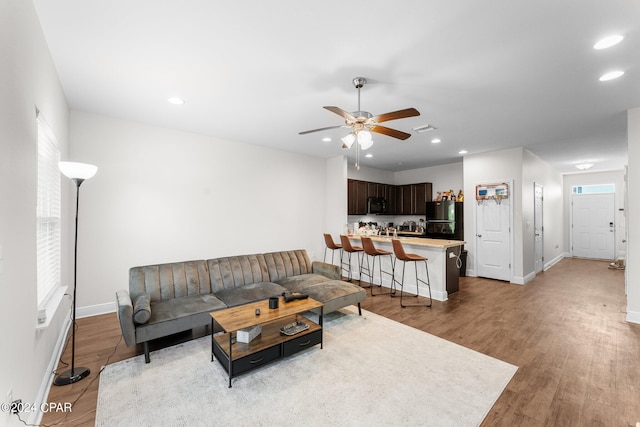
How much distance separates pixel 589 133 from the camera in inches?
175

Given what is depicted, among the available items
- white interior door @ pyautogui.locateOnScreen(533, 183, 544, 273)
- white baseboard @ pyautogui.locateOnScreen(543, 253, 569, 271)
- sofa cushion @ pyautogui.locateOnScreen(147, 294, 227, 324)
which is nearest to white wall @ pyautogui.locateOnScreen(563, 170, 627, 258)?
white baseboard @ pyautogui.locateOnScreen(543, 253, 569, 271)

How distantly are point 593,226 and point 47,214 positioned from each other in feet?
40.4

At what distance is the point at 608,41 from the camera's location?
83.3 inches

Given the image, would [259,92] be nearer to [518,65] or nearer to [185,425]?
[518,65]

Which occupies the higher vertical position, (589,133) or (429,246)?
(589,133)

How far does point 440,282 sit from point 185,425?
3937mm

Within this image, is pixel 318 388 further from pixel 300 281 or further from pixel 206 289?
pixel 206 289

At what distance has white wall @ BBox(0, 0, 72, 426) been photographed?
1.43 metres

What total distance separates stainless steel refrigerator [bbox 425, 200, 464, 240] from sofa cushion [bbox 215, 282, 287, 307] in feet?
15.2

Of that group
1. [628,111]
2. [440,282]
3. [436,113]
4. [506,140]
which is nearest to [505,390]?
[440,282]

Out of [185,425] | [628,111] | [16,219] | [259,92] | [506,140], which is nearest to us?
[16,219]

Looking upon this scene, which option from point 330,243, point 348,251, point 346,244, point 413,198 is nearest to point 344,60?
point 346,244

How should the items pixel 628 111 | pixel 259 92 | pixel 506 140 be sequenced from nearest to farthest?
pixel 259 92 < pixel 628 111 < pixel 506 140

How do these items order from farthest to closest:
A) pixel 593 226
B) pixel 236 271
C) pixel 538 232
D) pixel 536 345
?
pixel 593 226, pixel 538 232, pixel 236 271, pixel 536 345
